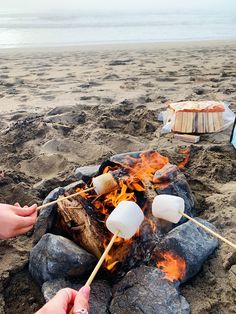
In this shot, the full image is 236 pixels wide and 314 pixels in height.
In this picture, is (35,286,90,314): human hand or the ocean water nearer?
(35,286,90,314): human hand

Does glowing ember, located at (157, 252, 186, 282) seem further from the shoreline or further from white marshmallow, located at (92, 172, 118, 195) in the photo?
the shoreline

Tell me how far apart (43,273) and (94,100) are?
428cm

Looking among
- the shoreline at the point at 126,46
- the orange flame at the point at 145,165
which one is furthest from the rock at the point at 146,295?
the shoreline at the point at 126,46

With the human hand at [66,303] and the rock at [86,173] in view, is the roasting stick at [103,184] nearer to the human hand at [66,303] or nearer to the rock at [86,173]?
the rock at [86,173]

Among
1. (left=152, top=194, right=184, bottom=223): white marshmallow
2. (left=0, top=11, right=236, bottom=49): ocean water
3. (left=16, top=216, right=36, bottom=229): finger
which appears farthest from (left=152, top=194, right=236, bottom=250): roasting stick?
(left=0, top=11, right=236, bottom=49): ocean water

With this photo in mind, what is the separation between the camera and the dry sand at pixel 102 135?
265 centimetres

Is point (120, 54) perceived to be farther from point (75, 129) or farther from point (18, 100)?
point (75, 129)

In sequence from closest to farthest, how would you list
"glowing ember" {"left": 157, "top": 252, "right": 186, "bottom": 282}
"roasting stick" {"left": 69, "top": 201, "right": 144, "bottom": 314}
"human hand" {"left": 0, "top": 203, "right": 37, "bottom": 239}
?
"roasting stick" {"left": 69, "top": 201, "right": 144, "bottom": 314}, "glowing ember" {"left": 157, "top": 252, "right": 186, "bottom": 282}, "human hand" {"left": 0, "top": 203, "right": 37, "bottom": 239}

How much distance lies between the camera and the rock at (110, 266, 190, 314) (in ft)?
7.41

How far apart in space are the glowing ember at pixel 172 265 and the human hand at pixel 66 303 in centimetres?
79

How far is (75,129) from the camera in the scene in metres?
5.15

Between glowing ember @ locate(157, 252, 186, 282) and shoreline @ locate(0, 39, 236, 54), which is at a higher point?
glowing ember @ locate(157, 252, 186, 282)

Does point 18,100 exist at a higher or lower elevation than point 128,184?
lower

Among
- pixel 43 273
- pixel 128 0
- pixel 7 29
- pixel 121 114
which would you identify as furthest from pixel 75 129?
pixel 128 0
